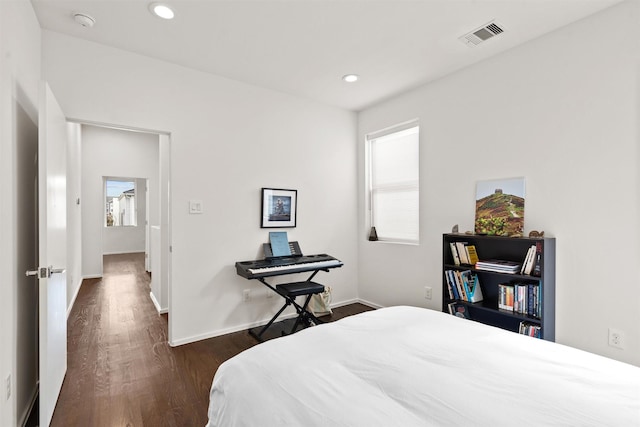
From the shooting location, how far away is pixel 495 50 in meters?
2.75

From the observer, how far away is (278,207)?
3.65 metres

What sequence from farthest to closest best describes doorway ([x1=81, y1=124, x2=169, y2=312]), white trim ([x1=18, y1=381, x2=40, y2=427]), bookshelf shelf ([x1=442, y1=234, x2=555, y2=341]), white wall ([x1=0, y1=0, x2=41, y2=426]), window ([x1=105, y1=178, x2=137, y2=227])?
window ([x1=105, y1=178, x2=137, y2=227]) < doorway ([x1=81, y1=124, x2=169, y2=312]) < bookshelf shelf ([x1=442, y1=234, x2=555, y2=341]) < white trim ([x1=18, y1=381, x2=40, y2=427]) < white wall ([x1=0, y1=0, x2=41, y2=426])

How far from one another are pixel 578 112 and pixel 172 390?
3.56 m

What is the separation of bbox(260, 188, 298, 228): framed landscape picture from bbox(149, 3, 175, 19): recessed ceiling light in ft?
5.77

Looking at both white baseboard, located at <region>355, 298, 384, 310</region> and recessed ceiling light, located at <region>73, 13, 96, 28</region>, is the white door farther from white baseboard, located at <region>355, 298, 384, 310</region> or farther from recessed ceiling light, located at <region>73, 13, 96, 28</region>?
white baseboard, located at <region>355, 298, 384, 310</region>

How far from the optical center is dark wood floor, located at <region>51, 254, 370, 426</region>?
200cm

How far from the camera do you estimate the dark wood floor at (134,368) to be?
200 cm

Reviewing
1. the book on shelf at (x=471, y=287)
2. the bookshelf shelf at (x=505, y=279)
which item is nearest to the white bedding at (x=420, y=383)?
the bookshelf shelf at (x=505, y=279)

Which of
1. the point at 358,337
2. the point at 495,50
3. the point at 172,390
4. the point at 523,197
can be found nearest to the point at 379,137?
the point at 495,50

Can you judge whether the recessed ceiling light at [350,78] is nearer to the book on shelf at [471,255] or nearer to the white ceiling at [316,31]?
the white ceiling at [316,31]

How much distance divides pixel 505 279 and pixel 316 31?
102 inches

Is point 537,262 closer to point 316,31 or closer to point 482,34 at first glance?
point 482,34

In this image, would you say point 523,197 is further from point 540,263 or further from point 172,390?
point 172,390

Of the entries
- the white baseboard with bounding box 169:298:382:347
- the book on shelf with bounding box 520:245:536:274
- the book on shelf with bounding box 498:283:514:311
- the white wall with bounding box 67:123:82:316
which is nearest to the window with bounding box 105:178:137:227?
the white wall with bounding box 67:123:82:316
